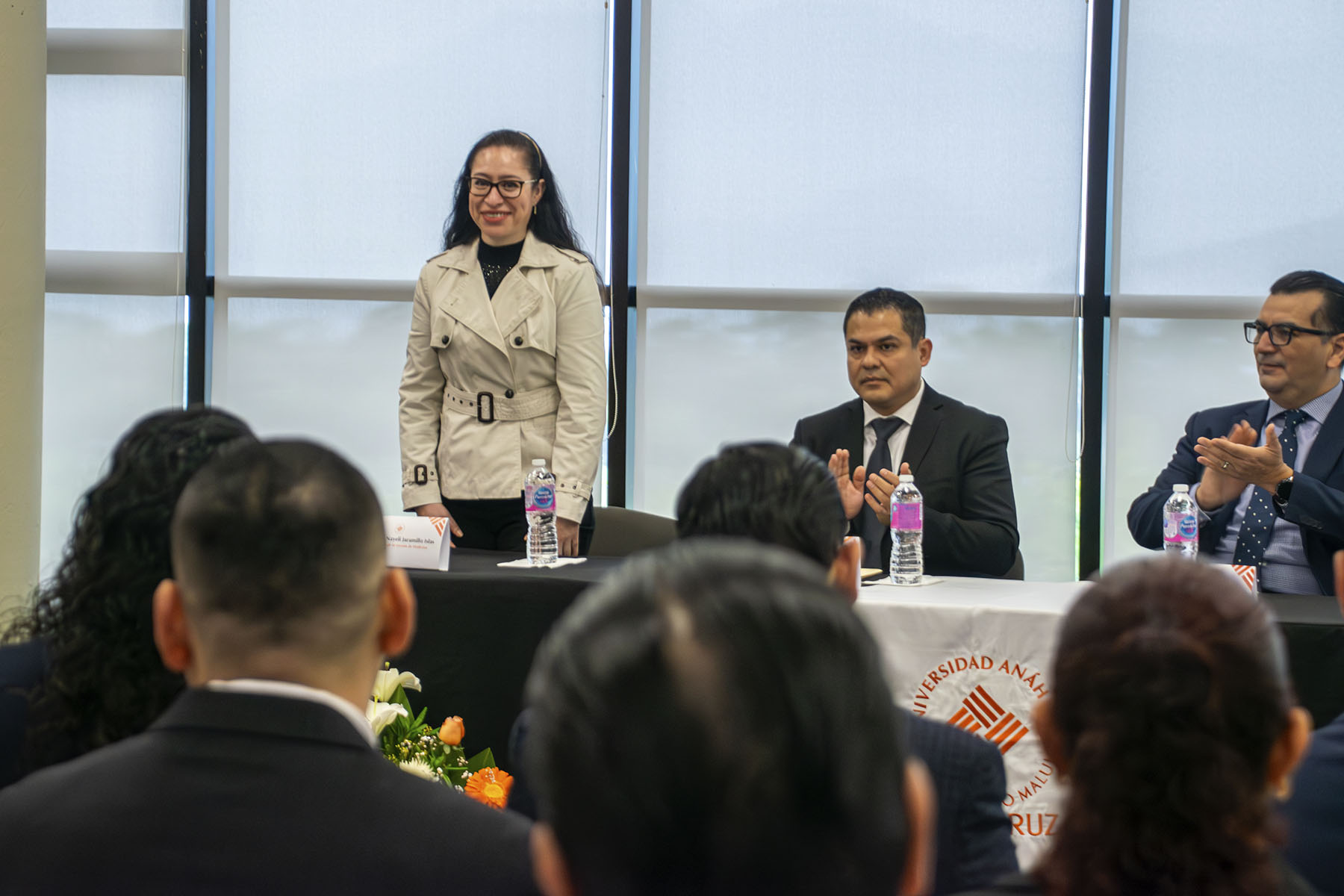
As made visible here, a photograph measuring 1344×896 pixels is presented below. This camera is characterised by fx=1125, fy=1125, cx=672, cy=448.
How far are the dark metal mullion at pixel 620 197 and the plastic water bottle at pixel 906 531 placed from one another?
6.61 ft

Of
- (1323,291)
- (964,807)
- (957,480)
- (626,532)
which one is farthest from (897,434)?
(964,807)

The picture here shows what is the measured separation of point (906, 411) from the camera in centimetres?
302

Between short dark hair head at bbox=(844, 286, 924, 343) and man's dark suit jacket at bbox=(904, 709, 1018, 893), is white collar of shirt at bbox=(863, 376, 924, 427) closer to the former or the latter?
short dark hair head at bbox=(844, 286, 924, 343)

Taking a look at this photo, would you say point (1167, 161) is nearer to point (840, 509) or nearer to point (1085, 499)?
point (1085, 499)

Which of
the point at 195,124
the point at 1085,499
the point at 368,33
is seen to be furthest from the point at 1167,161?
the point at 195,124

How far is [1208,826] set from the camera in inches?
27.8

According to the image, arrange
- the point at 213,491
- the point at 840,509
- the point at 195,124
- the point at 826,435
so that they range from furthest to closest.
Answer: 1. the point at 195,124
2. the point at 826,435
3. the point at 840,509
4. the point at 213,491

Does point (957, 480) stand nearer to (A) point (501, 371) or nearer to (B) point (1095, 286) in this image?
(A) point (501, 371)

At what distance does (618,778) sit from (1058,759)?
45 cm

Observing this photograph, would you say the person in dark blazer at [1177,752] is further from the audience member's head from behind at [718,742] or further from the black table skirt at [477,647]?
the black table skirt at [477,647]

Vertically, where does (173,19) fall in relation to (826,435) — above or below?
above

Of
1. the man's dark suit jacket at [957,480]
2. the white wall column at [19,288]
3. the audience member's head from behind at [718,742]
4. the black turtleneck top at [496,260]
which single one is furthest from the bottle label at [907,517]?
the white wall column at [19,288]

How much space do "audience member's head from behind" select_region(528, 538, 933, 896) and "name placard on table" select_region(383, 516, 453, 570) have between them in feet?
6.96

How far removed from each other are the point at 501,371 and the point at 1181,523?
174 centimetres
